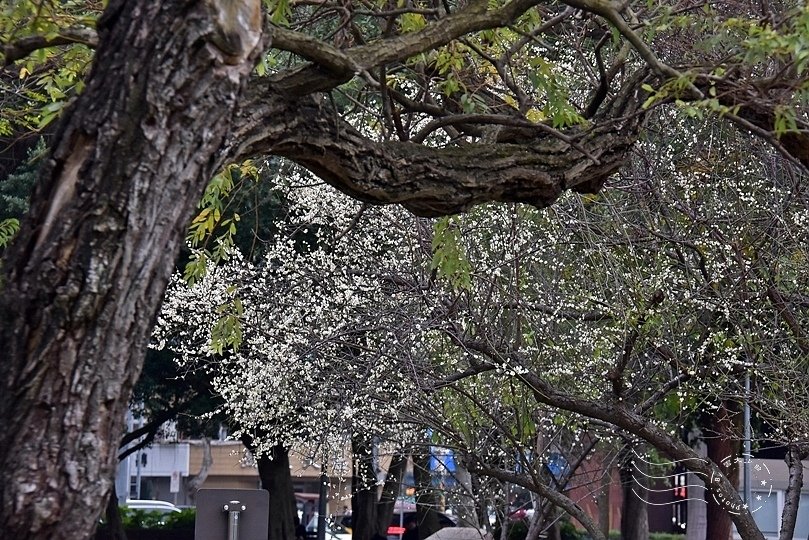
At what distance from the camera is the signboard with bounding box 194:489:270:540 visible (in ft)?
30.6

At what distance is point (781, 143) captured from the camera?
6.29 meters

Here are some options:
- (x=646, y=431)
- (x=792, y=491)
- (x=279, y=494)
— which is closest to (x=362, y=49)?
(x=646, y=431)

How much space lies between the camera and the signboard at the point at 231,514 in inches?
368

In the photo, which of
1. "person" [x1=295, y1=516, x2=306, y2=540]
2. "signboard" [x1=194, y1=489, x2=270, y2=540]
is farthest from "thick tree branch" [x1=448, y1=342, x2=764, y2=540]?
"person" [x1=295, y1=516, x2=306, y2=540]

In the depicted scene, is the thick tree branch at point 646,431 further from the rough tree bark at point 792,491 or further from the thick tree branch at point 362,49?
the thick tree branch at point 362,49

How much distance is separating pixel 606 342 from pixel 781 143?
17.1ft

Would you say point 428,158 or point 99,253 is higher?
point 428,158

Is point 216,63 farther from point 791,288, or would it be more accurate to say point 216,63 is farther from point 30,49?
point 791,288

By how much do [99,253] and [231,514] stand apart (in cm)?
670

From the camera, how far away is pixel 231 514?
9.32 metres

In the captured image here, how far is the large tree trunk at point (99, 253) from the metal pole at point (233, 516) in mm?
6438

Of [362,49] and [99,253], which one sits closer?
[99,253]

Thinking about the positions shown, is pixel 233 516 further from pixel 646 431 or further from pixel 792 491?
pixel 792 491

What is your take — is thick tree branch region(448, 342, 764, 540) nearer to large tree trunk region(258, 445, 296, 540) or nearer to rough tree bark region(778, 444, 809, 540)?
rough tree bark region(778, 444, 809, 540)
